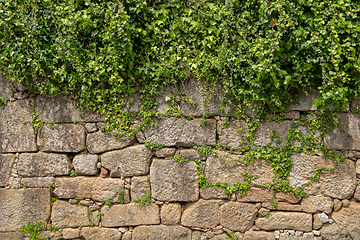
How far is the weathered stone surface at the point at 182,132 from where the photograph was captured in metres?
3.00

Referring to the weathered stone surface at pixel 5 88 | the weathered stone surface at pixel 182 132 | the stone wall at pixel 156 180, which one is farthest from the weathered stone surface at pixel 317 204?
the weathered stone surface at pixel 5 88

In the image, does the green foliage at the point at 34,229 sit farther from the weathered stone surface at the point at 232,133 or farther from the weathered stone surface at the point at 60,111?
the weathered stone surface at the point at 232,133

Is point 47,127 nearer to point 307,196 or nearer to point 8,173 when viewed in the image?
point 8,173

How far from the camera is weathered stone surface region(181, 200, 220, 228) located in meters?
3.01

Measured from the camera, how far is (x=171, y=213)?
3.03m

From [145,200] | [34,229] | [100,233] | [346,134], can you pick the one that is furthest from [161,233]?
[346,134]

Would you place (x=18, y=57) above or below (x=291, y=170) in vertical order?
above

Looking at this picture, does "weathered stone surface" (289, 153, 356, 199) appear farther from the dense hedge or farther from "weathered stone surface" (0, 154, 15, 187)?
"weathered stone surface" (0, 154, 15, 187)

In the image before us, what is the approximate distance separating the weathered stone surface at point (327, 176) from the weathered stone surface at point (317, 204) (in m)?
0.07

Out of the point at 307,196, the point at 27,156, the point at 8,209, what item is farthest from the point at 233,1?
the point at 8,209

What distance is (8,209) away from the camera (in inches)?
124

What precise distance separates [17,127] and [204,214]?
2.49 m

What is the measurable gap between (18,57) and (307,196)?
3.63m

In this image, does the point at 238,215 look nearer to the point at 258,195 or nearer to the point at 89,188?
the point at 258,195
